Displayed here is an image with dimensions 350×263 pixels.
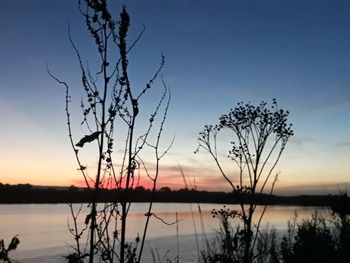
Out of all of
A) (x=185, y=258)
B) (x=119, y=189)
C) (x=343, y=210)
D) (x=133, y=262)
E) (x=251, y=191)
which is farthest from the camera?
(x=185, y=258)

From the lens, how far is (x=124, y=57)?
129 inches

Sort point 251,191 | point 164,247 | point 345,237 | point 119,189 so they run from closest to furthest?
point 119,189
point 251,191
point 345,237
point 164,247

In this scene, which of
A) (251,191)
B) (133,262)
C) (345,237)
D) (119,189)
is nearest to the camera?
(119,189)

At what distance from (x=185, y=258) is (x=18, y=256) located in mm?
10499

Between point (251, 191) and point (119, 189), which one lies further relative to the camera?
point (251, 191)

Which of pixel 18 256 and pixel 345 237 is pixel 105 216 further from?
pixel 18 256

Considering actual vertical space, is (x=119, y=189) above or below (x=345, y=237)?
above

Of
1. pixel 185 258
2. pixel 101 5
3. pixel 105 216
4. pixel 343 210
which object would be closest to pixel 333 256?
pixel 343 210

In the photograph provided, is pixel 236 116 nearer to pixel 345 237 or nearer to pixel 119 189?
pixel 345 237

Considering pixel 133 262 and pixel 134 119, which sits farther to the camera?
pixel 133 262

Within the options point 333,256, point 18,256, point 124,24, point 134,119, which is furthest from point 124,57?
point 18,256

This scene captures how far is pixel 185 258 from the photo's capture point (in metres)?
27.0

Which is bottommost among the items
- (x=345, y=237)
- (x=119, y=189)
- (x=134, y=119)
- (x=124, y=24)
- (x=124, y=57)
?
(x=345, y=237)

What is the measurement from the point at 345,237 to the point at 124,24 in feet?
35.7
